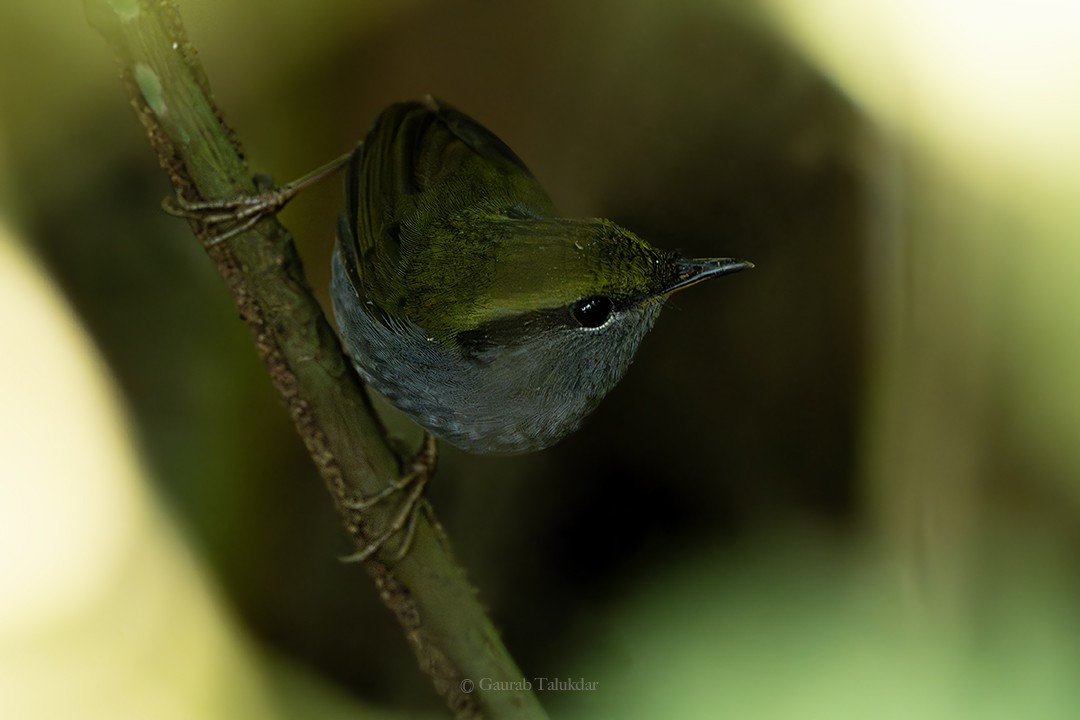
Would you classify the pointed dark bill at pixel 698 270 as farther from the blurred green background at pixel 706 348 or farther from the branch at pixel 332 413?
the branch at pixel 332 413

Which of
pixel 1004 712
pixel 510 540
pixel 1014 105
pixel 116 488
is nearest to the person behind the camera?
pixel 1004 712

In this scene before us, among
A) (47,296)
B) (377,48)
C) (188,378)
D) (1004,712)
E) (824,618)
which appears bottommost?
(1004,712)

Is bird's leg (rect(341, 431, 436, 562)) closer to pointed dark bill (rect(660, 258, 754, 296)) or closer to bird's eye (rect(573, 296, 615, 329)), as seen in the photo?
bird's eye (rect(573, 296, 615, 329))

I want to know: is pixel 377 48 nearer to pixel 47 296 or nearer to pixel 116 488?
pixel 47 296

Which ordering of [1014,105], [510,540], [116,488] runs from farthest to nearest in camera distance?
[510,540], [116,488], [1014,105]

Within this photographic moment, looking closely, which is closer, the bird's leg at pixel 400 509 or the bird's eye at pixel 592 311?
the bird's eye at pixel 592 311

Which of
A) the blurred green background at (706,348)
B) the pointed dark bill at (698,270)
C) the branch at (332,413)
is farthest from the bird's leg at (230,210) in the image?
the pointed dark bill at (698,270)

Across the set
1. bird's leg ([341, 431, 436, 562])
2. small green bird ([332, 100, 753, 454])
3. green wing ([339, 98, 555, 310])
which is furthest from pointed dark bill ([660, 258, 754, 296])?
bird's leg ([341, 431, 436, 562])

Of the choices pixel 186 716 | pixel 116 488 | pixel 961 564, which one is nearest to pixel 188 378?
pixel 116 488
